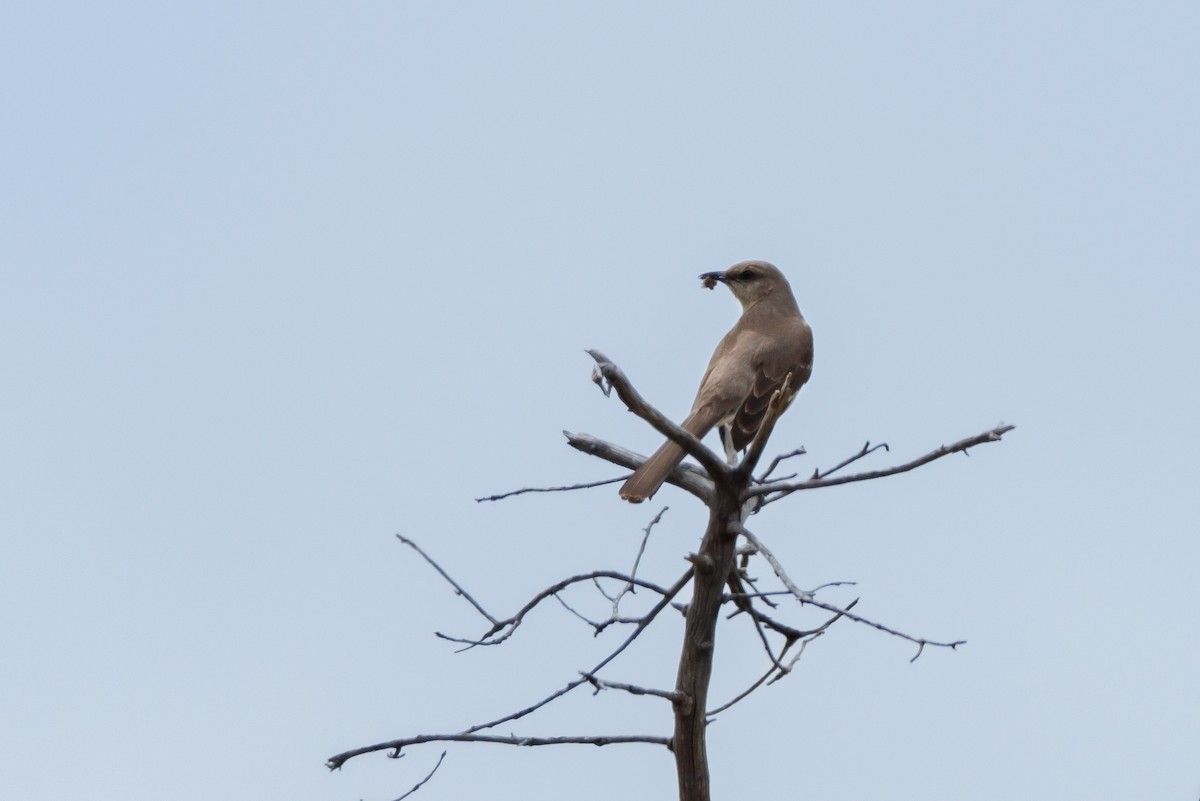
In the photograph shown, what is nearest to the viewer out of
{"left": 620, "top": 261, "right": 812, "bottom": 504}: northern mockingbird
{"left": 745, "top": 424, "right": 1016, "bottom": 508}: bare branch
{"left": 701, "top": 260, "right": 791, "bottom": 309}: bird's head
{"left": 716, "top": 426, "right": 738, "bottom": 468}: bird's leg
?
{"left": 745, "top": 424, "right": 1016, "bottom": 508}: bare branch

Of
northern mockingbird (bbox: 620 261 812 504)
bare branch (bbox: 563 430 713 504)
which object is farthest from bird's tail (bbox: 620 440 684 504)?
northern mockingbird (bbox: 620 261 812 504)

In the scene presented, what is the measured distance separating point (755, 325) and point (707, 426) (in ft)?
4.08

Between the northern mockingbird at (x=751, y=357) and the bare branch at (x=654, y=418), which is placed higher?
the northern mockingbird at (x=751, y=357)

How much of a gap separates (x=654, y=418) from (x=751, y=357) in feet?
12.4

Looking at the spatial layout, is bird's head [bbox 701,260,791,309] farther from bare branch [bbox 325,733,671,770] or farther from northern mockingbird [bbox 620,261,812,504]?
bare branch [bbox 325,733,671,770]

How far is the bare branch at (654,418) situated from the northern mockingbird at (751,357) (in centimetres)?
178

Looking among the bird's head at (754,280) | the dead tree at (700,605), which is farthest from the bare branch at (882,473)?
the bird's head at (754,280)

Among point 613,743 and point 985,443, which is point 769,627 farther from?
point 985,443

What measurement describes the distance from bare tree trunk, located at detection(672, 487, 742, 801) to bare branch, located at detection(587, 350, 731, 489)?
14 centimetres

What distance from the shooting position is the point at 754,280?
8.71 m

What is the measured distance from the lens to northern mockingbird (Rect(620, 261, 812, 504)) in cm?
715

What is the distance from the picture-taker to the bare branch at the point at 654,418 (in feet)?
12.4

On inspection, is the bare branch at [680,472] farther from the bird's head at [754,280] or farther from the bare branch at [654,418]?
the bird's head at [754,280]

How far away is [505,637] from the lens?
4.54m
